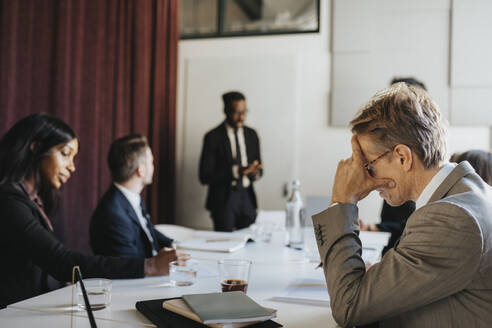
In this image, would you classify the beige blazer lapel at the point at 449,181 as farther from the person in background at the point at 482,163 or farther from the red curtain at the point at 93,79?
the red curtain at the point at 93,79

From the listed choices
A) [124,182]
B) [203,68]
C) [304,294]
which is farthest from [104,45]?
[304,294]

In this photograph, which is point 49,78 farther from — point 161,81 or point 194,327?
point 194,327

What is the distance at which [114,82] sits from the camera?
4.04m

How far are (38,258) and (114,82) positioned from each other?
257 cm

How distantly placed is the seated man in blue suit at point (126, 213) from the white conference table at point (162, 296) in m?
0.35

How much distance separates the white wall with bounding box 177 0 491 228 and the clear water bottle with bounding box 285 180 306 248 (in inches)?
88.4

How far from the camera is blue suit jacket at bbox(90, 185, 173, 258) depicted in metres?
2.09

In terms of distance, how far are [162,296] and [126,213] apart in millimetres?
892

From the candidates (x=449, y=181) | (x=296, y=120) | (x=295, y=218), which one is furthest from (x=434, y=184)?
(x=296, y=120)

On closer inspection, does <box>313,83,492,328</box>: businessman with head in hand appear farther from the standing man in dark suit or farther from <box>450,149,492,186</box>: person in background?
the standing man in dark suit

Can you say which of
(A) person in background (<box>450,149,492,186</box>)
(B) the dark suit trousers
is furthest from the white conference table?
(B) the dark suit trousers

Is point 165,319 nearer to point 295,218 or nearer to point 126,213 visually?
point 126,213

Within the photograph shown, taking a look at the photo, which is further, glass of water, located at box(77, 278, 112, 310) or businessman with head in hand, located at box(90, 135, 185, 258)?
businessman with head in hand, located at box(90, 135, 185, 258)

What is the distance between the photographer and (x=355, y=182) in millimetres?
1252
